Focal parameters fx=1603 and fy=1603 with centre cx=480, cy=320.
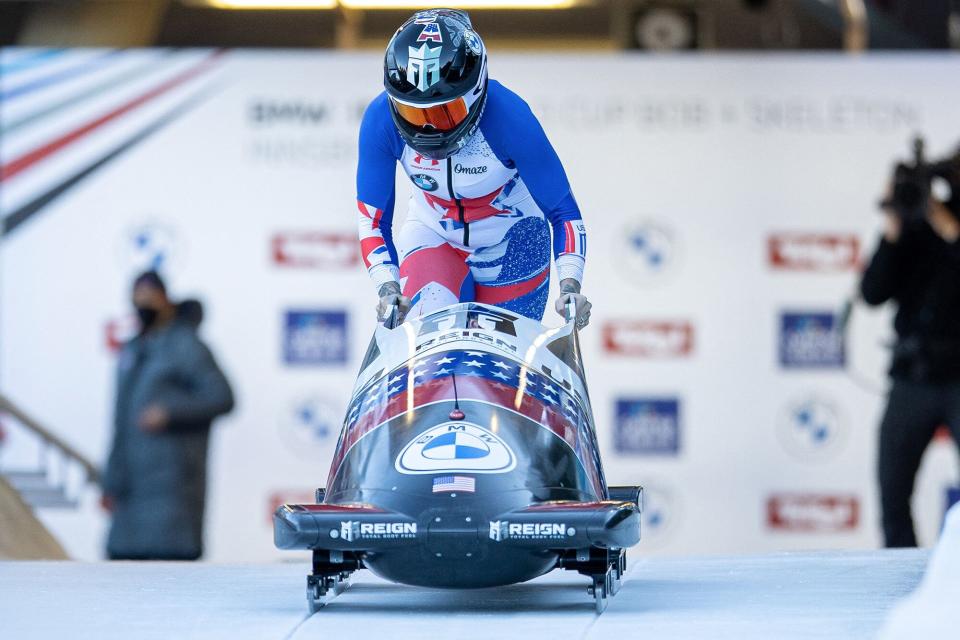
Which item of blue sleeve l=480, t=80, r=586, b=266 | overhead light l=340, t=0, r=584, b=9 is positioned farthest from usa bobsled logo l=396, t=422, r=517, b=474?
overhead light l=340, t=0, r=584, b=9

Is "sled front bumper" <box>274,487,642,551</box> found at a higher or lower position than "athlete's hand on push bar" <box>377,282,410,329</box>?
lower

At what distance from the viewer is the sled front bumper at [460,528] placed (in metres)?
3.11

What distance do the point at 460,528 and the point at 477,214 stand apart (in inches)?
46.9

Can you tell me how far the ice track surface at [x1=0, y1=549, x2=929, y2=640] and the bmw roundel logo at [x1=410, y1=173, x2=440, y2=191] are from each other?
3.24ft

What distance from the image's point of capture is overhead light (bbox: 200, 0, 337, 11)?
7441 millimetres

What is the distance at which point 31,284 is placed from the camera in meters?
7.07

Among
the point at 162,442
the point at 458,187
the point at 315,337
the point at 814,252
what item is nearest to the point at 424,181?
the point at 458,187

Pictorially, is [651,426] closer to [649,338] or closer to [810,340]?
[649,338]

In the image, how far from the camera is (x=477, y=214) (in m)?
4.13

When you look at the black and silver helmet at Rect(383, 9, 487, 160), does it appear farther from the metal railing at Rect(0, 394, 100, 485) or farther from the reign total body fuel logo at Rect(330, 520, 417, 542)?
the metal railing at Rect(0, 394, 100, 485)

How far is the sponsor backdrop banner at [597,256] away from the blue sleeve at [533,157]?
301cm

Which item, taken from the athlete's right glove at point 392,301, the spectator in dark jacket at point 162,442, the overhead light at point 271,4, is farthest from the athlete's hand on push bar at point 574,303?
the overhead light at point 271,4

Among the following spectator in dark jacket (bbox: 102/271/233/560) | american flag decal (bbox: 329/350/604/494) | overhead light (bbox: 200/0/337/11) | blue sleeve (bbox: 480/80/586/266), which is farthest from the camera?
overhead light (bbox: 200/0/337/11)

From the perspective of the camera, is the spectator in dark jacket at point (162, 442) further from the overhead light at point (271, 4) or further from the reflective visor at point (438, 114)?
the reflective visor at point (438, 114)
